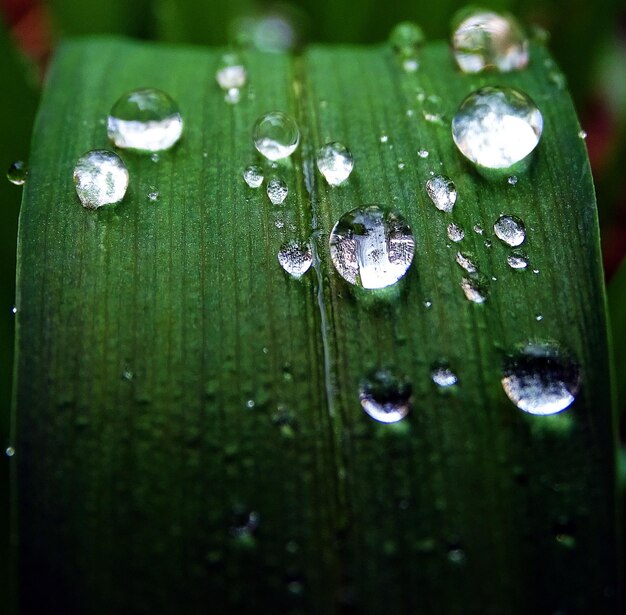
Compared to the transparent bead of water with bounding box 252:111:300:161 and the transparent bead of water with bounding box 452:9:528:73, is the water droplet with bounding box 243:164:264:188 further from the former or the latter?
the transparent bead of water with bounding box 452:9:528:73

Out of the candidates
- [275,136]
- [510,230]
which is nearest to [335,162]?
[275,136]

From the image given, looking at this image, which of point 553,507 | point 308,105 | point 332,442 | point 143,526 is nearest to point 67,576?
point 143,526

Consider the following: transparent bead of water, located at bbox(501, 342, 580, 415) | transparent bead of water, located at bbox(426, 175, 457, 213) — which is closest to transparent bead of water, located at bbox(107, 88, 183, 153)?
transparent bead of water, located at bbox(426, 175, 457, 213)

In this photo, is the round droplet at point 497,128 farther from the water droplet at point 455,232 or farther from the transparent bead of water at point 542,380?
the transparent bead of water at point 542,380

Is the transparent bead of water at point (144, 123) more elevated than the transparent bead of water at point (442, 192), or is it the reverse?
the transparent bead of water at point (144, 123)

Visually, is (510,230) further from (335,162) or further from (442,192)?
(335,162)

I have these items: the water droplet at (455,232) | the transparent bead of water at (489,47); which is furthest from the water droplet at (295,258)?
the transparent bead of water at (489,47)

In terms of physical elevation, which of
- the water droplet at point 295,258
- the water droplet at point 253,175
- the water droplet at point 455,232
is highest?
the water droplet at point 253,175
